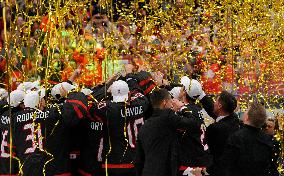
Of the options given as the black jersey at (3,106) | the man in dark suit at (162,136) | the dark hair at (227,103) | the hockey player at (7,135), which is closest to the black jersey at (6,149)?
the hockey player at (7,135)

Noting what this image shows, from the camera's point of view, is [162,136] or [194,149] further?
[194,149]

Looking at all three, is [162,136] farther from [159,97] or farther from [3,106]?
[3,106]

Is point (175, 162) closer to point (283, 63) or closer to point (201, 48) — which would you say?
point (283, 63)

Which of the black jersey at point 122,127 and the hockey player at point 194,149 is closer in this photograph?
the hockey player at point 194,149

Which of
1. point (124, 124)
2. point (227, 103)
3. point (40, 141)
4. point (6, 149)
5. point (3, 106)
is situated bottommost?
point (6, 149)

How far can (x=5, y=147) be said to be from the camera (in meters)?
5.20

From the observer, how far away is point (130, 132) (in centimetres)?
492

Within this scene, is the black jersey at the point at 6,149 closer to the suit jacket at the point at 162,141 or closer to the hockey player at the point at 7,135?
the hockey player at the point at 7,135

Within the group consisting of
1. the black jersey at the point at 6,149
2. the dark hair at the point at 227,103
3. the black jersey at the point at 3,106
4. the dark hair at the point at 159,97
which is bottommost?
the black jersey at the point at 6,149

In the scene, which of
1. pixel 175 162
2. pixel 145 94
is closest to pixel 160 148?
pixel 175 162

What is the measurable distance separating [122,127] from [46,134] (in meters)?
0.67

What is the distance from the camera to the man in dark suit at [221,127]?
4.56 meters

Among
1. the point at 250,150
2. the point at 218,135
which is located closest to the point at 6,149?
the point at 218,135

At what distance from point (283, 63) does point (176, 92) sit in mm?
2024
